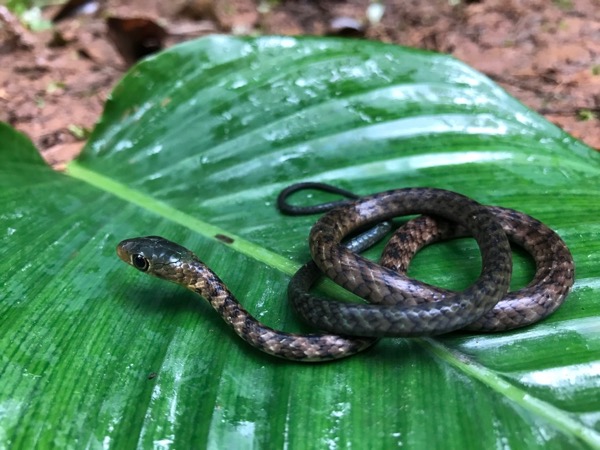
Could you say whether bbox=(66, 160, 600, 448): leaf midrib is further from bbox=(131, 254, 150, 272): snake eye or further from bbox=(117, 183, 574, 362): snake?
bbox=(131, 254, 150, 272): snake eye

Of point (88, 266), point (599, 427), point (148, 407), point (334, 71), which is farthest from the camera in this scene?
point (334, 71)

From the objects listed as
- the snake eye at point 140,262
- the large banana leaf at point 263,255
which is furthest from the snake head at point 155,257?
the large banana leaf at point 263,255

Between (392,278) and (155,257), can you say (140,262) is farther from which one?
(392,278)

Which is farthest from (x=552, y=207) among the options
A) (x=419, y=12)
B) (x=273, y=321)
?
(x=419, y=12)

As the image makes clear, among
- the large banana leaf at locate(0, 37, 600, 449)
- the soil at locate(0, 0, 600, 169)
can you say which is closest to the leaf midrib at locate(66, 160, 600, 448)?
→ the large banana leaf at locate(0, 37, 600, 449)

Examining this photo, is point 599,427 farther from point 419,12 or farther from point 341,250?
point 419,12

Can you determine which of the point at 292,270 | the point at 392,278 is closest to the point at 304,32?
the point at 292,270
